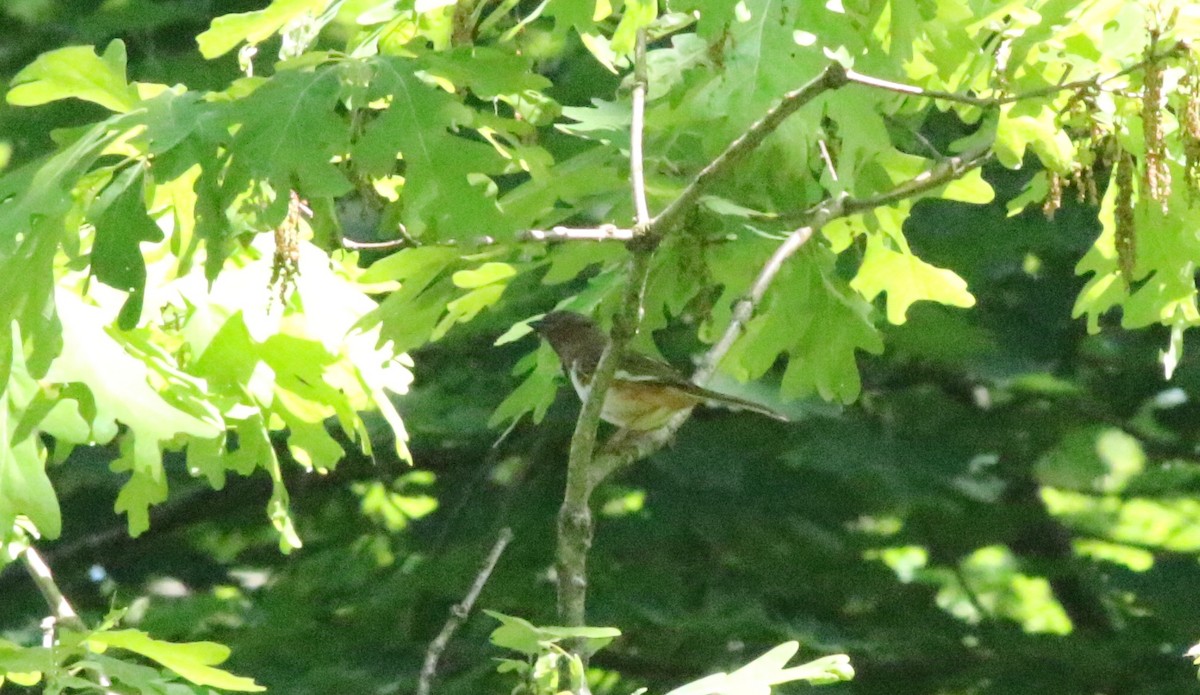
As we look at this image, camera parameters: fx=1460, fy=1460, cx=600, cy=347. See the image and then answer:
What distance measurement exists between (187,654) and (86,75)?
1.05 m

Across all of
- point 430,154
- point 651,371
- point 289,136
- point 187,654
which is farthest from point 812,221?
point 651,371

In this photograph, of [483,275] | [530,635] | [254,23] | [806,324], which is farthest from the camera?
[806,324]

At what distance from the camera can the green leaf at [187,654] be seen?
2615 mm

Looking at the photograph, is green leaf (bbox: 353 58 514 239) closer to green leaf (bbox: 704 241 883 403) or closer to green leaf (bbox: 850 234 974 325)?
green leaf (bbox: 704 241 883 403)

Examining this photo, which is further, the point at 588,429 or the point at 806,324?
the point at 806,324

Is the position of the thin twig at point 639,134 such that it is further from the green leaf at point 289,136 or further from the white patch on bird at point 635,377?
the white patch on bird at point 635,377

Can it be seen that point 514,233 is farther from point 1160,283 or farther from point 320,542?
point 320,542

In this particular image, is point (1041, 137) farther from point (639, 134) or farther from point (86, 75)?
point (86, 75)

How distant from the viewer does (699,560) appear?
5453 mm

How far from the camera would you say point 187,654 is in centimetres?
266

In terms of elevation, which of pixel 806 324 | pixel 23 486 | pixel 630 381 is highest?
pixel 806 324

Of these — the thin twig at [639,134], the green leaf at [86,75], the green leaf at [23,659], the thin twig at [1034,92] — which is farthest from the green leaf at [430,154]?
the green leaf at [23,659]

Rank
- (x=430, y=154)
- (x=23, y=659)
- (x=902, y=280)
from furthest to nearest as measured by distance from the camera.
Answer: (x=902, y=280)
(x=23, y=659)
(x=430, y=154)

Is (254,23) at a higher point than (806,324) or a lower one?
higher
